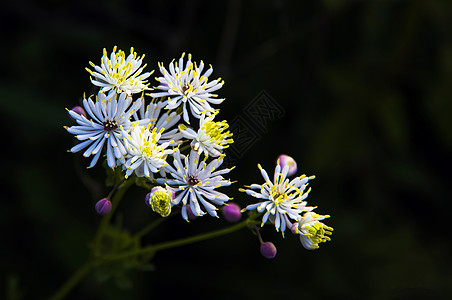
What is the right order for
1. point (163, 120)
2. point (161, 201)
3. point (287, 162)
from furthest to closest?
point (287, 162)
point (163, 120)
point (161, 201)

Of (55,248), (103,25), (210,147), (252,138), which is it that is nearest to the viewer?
(210,147)

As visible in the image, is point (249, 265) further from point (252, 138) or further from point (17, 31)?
point (17, 31)

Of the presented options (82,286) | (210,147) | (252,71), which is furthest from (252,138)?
(82,286)

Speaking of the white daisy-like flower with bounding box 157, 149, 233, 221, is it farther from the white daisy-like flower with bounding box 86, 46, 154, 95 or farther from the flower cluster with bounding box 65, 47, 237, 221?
the white daisy-like flower with bounding box 86, 46, 154, 95

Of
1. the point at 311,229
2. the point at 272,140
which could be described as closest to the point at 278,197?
the point at 311,229

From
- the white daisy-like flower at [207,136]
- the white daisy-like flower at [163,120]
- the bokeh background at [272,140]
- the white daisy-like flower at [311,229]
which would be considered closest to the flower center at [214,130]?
the white daisy-like flower at [207,136]

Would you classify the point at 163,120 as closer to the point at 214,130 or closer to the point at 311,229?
the point at 214,130
